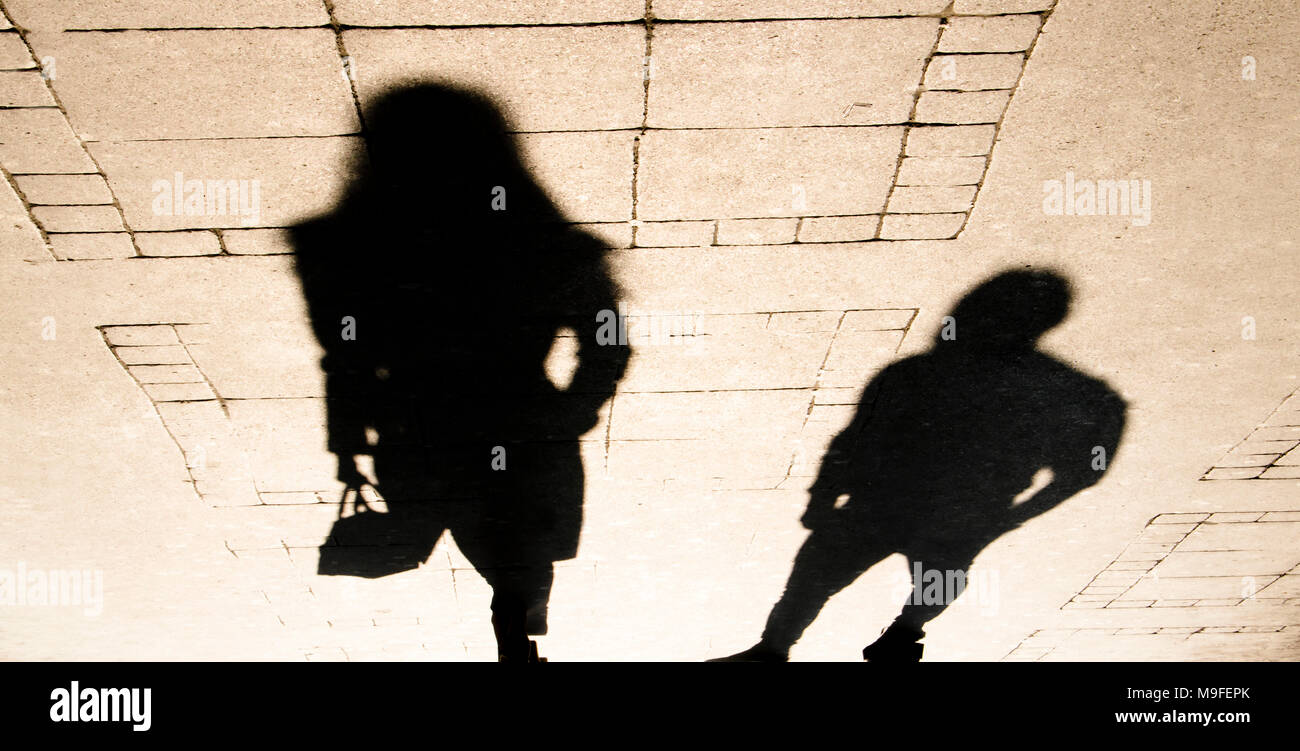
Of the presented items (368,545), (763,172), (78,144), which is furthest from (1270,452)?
(78,144)

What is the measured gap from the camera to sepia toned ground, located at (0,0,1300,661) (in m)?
1.97

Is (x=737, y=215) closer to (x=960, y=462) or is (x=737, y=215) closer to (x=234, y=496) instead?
(x=960, y=462)

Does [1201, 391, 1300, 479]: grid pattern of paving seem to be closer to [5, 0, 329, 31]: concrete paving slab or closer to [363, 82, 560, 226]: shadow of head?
[363, 82, 560, 226]: shadow of head

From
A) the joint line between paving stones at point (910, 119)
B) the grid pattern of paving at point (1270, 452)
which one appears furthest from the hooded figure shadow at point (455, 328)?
the grid pattern of paving at point (1270, 452)

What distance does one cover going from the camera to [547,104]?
209cm

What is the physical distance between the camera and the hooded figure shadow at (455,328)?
224cm

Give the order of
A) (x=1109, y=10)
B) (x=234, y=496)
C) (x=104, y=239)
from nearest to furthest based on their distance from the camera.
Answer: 1. (x=1109, y=10)
2. (x=104, y=239)
3. (x=234, y=496)

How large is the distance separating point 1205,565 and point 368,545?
5.58 meters

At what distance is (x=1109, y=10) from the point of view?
6.43ft

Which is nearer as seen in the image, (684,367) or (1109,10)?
(1109,10)
